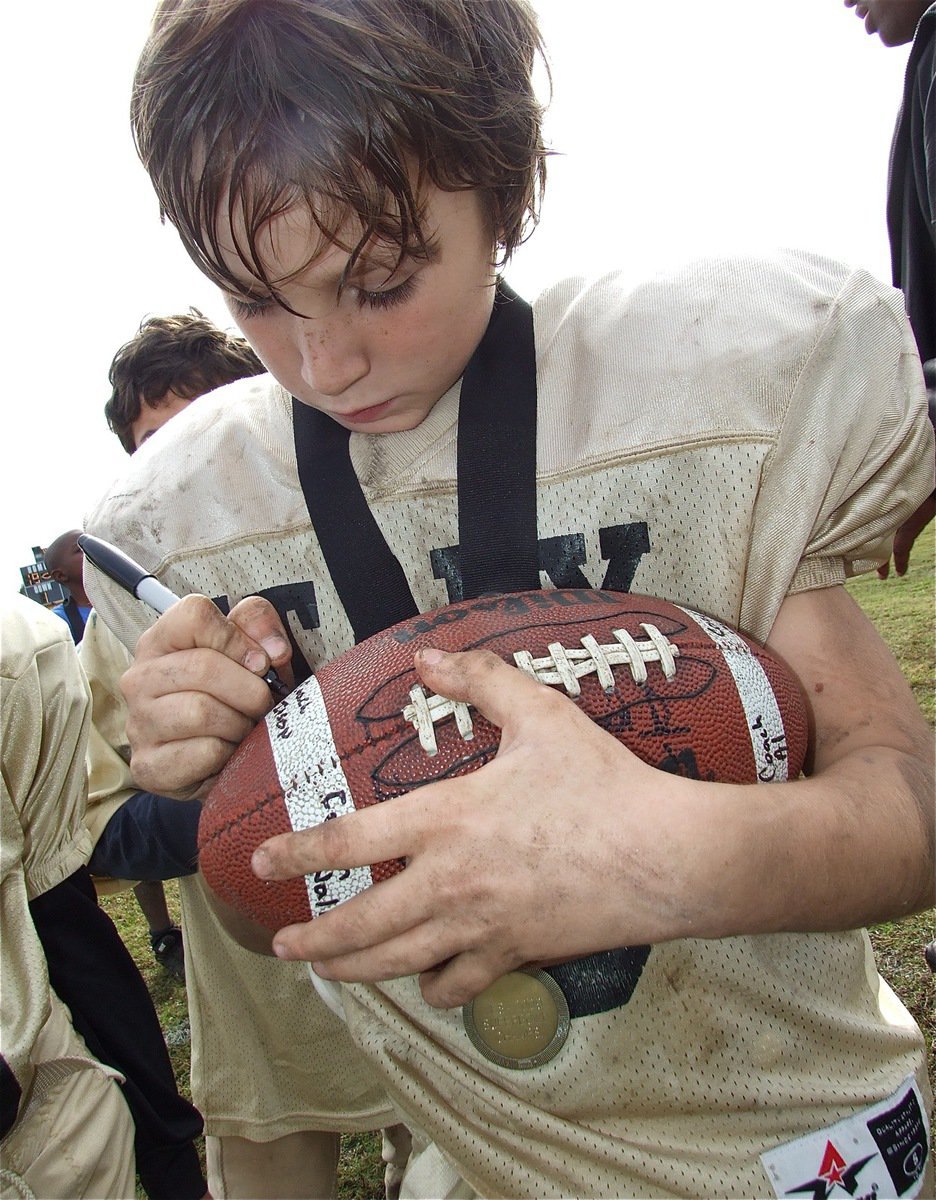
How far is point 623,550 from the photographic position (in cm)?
118

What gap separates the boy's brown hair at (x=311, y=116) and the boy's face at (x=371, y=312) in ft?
0.06

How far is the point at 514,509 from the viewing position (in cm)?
116

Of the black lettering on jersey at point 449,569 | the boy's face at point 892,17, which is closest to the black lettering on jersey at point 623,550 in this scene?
the black lettering on jersey at point 449,569

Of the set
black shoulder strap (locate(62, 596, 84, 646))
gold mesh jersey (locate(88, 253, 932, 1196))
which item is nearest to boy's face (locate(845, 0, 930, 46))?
gold mesh jersey (locate(88, 253, 932, 1196))

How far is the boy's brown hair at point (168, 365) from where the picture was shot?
2568mm

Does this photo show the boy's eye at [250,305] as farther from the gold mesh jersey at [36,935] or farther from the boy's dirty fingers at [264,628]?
the gold mesh jersey at [36,935]

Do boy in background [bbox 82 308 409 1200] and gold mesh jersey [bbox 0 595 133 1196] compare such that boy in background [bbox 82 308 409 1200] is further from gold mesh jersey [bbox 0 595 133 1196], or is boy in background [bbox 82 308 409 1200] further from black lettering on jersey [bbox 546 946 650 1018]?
black lettering on jersey [bbox 546 946 650 1018]

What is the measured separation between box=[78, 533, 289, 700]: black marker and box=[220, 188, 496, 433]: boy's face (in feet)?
1.12

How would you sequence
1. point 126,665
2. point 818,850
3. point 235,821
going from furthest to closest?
point 126,665, point 235,821, point 818,850

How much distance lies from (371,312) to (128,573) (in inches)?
21.5

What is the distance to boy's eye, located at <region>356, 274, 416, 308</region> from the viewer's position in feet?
3.39

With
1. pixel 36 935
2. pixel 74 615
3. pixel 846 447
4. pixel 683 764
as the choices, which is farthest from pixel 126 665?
pixel 74 615

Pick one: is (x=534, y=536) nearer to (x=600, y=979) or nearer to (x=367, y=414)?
(x=367, y=414)

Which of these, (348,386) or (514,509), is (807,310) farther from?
(348,386)
